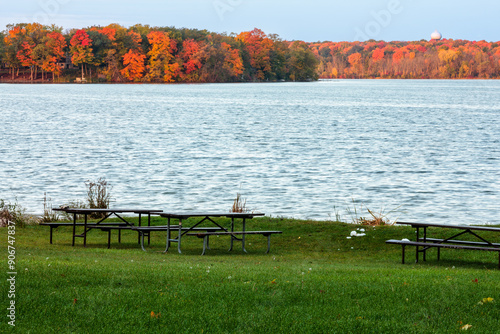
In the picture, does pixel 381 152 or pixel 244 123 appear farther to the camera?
pixel 244 123

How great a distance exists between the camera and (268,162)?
33.6 metres

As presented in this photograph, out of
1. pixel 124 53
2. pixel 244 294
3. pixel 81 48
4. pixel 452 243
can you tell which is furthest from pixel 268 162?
pixel 124 53

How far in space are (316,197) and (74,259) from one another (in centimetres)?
1426

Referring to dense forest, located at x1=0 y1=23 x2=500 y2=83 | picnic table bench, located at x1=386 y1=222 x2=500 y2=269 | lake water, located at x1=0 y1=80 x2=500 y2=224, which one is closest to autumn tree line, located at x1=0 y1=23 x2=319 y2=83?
dense forest, located at x1=0 y1=23 x2=500 y2=83

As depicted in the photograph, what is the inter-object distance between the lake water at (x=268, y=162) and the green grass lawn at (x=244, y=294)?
29.3 feet

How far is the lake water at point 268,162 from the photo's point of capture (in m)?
21.7

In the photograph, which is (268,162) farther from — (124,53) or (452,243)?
(124,53)

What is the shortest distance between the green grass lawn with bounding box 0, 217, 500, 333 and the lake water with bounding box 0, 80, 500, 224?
8.92 metres

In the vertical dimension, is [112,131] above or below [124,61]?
below

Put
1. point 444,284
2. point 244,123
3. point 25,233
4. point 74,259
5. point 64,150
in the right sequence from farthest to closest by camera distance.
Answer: point 244,123
point 64,150
point 25,233
point 74,259
point 444,284

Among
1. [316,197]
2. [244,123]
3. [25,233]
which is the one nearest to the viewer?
[25,233]

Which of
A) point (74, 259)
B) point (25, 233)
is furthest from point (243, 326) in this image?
point (25, 233)

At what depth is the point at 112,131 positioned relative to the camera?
170 feet

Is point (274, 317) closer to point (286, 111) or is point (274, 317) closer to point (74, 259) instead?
point (74, 259)
